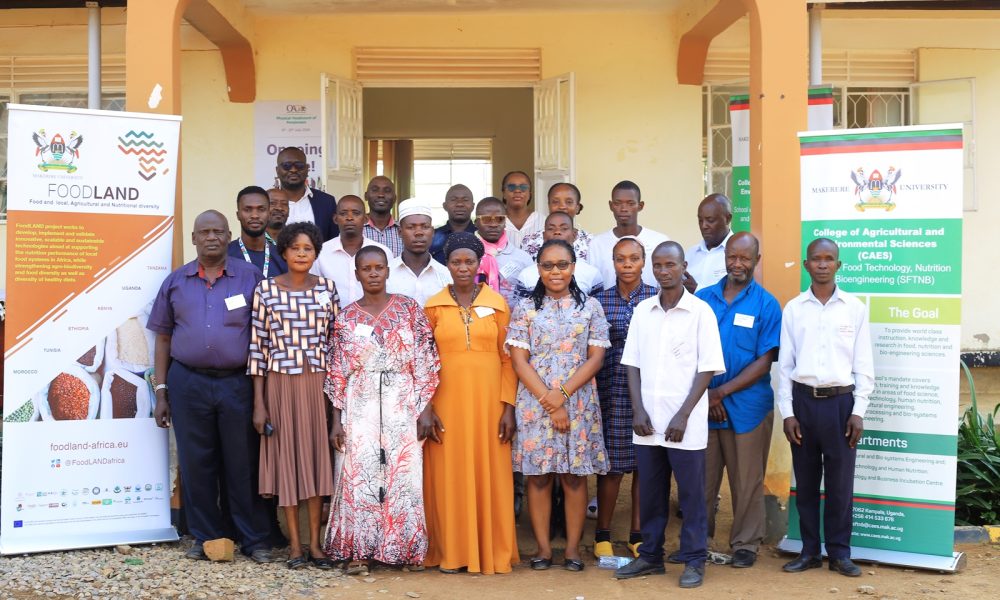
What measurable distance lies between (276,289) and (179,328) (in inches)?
22.3

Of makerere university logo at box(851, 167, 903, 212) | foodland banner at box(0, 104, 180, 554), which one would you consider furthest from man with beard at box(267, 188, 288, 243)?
makerere university logo at box(851, 167, 903, 212)

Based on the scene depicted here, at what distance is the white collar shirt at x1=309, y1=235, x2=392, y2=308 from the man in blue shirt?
77.2 inches

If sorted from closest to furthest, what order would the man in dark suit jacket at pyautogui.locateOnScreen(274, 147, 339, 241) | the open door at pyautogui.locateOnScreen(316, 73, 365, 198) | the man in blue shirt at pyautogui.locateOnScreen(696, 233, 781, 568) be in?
the man in blue shirt at pyautogui.locateOnScreen(696, 233, 781, 568) < the man in dark suit jacket at pyautogui.locateOnScreen(274, 147, 339, 241) < the open door at pyautogui.locateOnScreen(316, 73, 365, 198)

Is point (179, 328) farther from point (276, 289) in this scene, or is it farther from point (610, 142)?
point (610, 142)

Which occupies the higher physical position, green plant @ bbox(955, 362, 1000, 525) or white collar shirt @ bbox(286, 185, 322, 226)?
white collar shirt @ bbox(286, 185, 322, 226)

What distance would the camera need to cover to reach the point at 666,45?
8.03 meters

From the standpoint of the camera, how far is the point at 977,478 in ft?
19.1

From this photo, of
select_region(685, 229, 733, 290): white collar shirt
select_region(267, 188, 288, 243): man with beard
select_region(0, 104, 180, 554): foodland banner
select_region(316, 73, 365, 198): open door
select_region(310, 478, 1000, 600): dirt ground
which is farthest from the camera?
select_region(316, 73, 365, 198): open door

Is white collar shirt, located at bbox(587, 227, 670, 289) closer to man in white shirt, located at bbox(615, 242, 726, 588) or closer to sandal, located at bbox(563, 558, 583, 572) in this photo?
man in white shirt, located at bbox(615, 242, 726, 588)

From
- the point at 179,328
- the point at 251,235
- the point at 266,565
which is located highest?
the point at 251,235

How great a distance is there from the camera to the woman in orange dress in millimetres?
4777

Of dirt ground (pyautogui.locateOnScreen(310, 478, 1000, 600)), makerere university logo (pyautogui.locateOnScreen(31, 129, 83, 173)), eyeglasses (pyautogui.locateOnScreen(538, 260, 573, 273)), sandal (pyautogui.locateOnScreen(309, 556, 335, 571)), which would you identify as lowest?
dirt ground (pyautogui.locateOnScreen(310, 478, 1000, 600))

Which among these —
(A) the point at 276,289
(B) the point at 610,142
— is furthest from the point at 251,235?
(B) the point at 610,142

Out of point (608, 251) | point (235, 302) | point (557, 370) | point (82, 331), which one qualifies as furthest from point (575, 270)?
point (82, 331)
